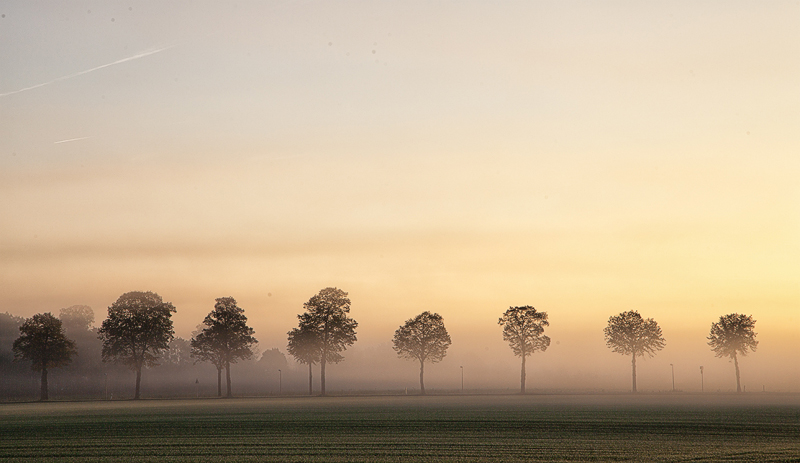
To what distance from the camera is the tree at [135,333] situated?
109m

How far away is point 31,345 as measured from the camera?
356 ft

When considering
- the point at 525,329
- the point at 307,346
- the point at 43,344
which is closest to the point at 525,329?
the point at 525,329

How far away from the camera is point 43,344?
109125 millimetres

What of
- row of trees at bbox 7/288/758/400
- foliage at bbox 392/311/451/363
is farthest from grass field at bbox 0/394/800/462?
foliage at bbox 392/311/451/363

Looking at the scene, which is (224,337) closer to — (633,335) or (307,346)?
(307,346)

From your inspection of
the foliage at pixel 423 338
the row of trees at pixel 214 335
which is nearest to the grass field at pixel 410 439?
the row of trees at pixel 214 335

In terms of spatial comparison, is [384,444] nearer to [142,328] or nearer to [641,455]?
[641,455]

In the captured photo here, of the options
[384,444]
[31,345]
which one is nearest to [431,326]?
[31,345]

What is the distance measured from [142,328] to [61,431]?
75.6 m

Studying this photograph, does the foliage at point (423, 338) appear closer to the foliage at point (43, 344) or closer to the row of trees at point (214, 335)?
the row of trees at point (214, 335)

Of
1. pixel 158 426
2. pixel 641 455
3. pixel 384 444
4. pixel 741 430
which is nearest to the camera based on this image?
pixel 641 455

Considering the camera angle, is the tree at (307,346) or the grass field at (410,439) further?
the tree at (307,346)

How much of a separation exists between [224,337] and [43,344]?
97.4ft

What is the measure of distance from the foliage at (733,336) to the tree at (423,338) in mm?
55718
